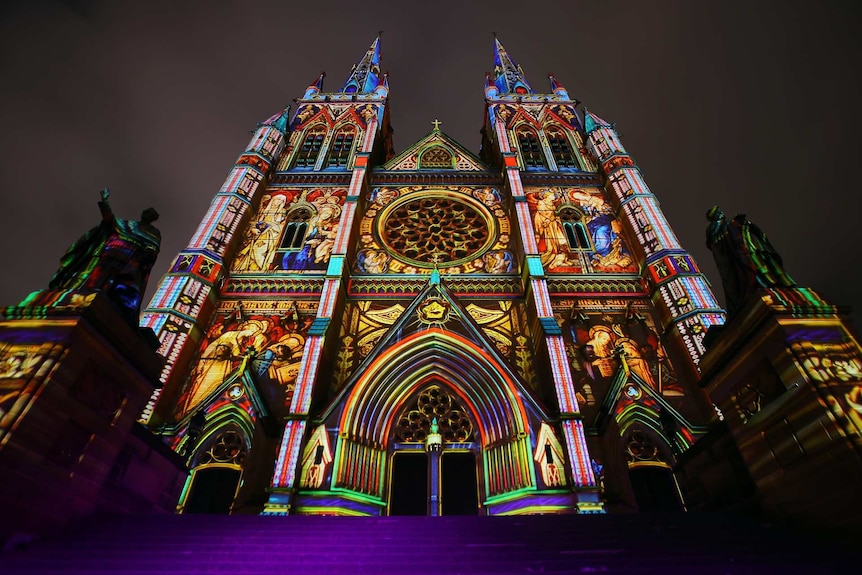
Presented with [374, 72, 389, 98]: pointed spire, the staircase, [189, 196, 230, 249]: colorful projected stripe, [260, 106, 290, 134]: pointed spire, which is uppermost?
[374, 72, 389, 98]: pointed spire

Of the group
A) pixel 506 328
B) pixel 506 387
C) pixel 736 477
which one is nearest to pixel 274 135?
pixel 506 328

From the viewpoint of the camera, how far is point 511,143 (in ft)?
55.7

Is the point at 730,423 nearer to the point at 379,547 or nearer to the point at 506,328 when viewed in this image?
the point at 379,547

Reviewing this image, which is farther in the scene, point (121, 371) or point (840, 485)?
point (121, 371)

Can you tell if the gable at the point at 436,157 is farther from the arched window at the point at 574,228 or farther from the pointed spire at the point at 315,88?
the pointed spire at the point at 315,88

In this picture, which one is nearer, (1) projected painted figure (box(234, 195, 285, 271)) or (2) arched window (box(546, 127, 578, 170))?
(1) projected painted figure (box(234, 195, 285, 271))

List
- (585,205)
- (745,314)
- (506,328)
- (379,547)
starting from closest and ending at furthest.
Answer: (379,547), (745,314), (506,328), (585,205)

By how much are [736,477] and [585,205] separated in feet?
35.2

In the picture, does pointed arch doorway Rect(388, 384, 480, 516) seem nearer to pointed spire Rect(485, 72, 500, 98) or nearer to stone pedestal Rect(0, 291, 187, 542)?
stone pedestal Rect(0, 291, 187, 542)

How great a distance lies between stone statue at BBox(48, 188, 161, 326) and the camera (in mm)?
5137

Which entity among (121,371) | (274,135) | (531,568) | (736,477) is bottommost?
(531,568)

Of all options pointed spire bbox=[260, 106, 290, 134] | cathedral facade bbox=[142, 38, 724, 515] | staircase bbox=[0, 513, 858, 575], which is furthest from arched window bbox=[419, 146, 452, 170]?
staircase bbox=[0, 513, 858, 575]

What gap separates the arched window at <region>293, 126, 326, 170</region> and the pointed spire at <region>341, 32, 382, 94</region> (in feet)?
13.6

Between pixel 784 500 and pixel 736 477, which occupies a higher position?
pixel 736 477
